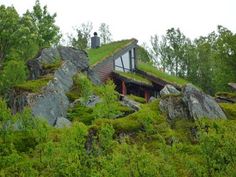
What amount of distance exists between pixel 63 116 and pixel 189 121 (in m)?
7.45

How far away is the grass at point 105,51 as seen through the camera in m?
41.0

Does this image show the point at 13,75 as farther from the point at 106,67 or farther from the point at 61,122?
the point at 106,67

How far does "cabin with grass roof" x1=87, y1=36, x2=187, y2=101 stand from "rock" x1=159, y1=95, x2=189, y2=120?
55.2 ft

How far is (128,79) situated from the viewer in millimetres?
40062

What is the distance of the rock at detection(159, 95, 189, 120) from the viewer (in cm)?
2156

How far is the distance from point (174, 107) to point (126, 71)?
22878 mm

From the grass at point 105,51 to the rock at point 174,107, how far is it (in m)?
17.8

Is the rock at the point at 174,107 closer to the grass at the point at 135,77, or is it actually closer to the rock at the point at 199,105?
the rock at the point at 199,105

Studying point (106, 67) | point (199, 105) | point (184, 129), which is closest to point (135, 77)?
point (106, 67)

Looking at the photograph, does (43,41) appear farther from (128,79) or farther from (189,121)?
(189,121)

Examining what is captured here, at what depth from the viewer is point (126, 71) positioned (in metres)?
44.5

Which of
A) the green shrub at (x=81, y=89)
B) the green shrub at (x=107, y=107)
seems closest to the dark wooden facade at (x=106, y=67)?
the green shrub at (x=81, y=89)

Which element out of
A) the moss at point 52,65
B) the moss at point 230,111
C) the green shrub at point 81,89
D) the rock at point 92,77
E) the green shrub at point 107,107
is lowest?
A: the moss at point 230,111

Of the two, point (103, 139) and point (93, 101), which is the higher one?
point (93, 101)
